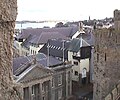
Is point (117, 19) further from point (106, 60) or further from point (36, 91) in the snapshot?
point (36, 91)

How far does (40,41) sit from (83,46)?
8999mm

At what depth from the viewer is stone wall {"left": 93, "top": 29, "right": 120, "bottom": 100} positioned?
20.7m

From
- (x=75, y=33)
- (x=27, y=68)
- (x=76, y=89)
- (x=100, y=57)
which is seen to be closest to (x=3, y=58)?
(x=100, y=57)

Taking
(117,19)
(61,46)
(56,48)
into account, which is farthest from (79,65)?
(117,19)

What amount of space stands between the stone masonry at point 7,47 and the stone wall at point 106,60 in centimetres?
1822

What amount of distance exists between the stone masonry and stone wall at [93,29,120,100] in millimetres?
18224

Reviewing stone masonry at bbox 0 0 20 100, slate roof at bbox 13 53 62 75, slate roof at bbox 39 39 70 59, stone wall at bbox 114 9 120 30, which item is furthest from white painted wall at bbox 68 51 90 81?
stone masonry at bbox 0 0 20 100

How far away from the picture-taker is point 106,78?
2150 cm

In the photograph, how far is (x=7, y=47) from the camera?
9.69 ft

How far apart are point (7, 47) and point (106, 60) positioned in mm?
18763

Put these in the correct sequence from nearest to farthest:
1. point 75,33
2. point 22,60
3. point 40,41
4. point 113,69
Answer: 1. point 113,69
2. point 22,60
3. point 40,41
4. point 75,33

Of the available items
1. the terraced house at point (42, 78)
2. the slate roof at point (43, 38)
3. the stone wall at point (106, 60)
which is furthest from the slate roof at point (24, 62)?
the slate roof at point (43, 38)

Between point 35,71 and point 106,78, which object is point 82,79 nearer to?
point 35,71

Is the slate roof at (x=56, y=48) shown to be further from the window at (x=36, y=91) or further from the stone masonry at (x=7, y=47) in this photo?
the stone masonry at (x=7, y=47)
